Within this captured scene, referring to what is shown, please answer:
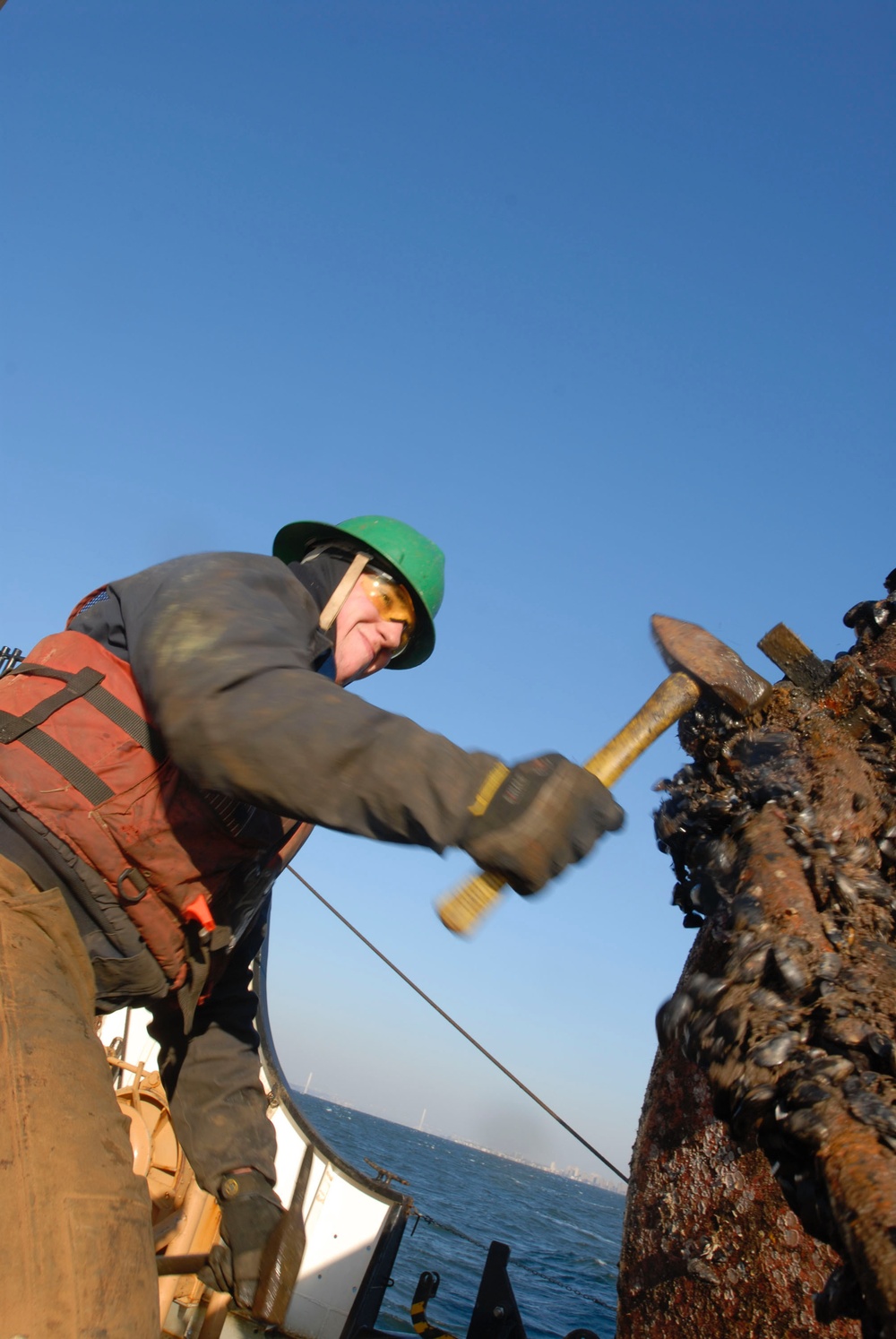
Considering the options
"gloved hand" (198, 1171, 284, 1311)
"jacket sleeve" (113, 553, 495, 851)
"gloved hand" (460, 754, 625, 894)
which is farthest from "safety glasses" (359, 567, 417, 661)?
"gloved hand" (198, 1171, 284, 1311)

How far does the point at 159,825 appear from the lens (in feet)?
7.17

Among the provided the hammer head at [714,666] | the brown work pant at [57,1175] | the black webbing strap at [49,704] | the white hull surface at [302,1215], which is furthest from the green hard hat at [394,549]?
the white hull surface at [302,1215]

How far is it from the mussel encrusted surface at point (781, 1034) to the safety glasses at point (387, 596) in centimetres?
117

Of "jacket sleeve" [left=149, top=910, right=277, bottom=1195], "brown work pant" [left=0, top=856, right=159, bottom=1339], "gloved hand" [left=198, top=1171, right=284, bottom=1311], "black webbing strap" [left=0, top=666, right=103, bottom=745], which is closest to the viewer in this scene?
"brown work pant" [left=0, top=856, right=159, bottom=1339]

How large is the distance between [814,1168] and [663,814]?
1.12 meters

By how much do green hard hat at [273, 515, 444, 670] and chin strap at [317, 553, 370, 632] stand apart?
0.08 m

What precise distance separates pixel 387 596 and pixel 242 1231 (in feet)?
7.15

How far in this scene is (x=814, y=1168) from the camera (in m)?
1.41

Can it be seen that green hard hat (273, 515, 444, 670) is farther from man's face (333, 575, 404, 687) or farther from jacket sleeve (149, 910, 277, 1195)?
jacket sleeve (149, 910, 277, 1195)

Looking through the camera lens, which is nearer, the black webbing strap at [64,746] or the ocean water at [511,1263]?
the black webbing strap at [64,746]

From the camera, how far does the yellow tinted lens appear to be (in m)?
3.13

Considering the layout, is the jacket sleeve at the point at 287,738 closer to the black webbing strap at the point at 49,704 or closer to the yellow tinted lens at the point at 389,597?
the black webbing strap at the point at 49,704

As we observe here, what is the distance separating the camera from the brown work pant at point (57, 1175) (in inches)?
60.2

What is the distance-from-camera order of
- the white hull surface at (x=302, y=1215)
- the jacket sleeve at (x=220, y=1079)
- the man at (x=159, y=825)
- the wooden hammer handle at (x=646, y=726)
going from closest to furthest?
1. the man at (x=159, y=825)
2. the wooden hammer handle at (x=646, y=726)
3. the jacket sleeve at (x=220, y=1079)
4. the white hull surface at (x=302, y=1215)
